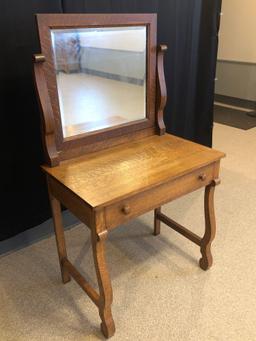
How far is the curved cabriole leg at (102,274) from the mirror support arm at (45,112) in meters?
0.34

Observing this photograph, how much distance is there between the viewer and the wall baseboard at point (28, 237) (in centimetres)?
181

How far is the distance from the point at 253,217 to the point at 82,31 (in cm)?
158

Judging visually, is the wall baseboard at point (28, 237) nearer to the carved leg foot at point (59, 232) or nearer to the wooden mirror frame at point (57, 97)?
the carved leg foot at point (59, 232)

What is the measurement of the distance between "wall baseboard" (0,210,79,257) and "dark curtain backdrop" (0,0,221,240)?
0.21ft

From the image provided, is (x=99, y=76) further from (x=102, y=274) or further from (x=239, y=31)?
(x=239, y=31)

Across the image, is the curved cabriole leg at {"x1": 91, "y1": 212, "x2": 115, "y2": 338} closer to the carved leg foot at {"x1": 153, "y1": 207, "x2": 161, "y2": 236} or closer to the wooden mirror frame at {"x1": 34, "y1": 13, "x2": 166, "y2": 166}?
the wooden mirror frame at {"x1": 34, "y1": 13, "x2": 166, "y2": 166}

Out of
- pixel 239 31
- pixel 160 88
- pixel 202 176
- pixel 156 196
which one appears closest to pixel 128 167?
pixel 156 196

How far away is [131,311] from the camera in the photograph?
1430 mm

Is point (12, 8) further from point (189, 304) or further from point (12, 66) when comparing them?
point (189, 304)

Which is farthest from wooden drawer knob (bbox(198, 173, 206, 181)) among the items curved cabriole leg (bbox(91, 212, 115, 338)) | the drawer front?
curved cabriole leg (bbox(91, 212, 115, 338))

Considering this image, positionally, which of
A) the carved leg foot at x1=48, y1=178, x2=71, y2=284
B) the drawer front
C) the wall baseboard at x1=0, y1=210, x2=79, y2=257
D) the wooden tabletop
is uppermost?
the wooden tabletop

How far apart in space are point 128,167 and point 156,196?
0.17 metres

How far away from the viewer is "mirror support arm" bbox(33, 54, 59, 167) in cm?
112

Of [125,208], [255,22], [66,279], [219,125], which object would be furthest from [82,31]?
[255,22]
